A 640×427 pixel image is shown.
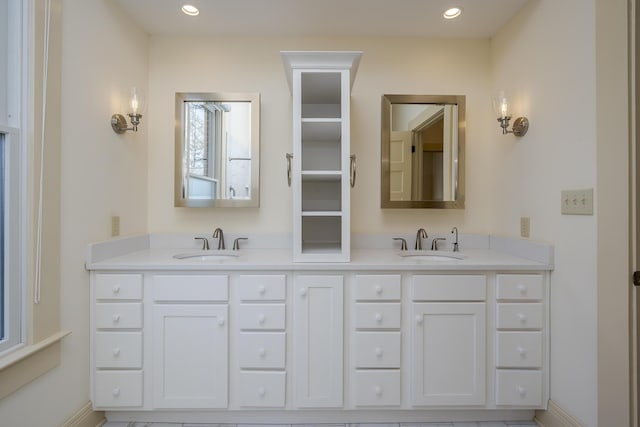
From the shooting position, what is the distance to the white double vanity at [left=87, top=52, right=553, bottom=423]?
175 centimetres

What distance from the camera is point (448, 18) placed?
83.5 inches

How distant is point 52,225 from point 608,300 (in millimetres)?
2447

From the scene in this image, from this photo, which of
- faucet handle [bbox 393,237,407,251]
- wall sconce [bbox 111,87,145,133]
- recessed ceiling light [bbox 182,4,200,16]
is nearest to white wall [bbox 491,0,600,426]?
faucet handle [bbox 393,237,407,251]

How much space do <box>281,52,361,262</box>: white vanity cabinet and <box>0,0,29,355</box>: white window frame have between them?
1.12 m

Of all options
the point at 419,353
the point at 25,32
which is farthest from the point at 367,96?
the point at 25,32

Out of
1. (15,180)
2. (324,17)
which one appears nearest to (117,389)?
(15,180)

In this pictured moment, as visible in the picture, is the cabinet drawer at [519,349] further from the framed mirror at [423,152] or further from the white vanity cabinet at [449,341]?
the framed mirror at [423,152]

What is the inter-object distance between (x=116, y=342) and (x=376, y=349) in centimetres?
134

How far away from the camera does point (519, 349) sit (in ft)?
5.80

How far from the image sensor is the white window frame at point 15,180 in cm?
136

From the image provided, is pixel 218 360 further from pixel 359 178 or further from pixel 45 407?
pixel 359 178

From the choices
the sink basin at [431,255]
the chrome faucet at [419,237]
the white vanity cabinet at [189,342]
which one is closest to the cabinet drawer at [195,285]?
the white vanity cabinet at [189,342]

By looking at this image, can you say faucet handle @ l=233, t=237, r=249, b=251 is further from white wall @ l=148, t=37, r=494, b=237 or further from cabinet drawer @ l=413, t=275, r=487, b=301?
cabinet drawer @ l=413, t=275, r=487, b=301

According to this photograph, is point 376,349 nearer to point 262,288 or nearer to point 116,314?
point 262,288
